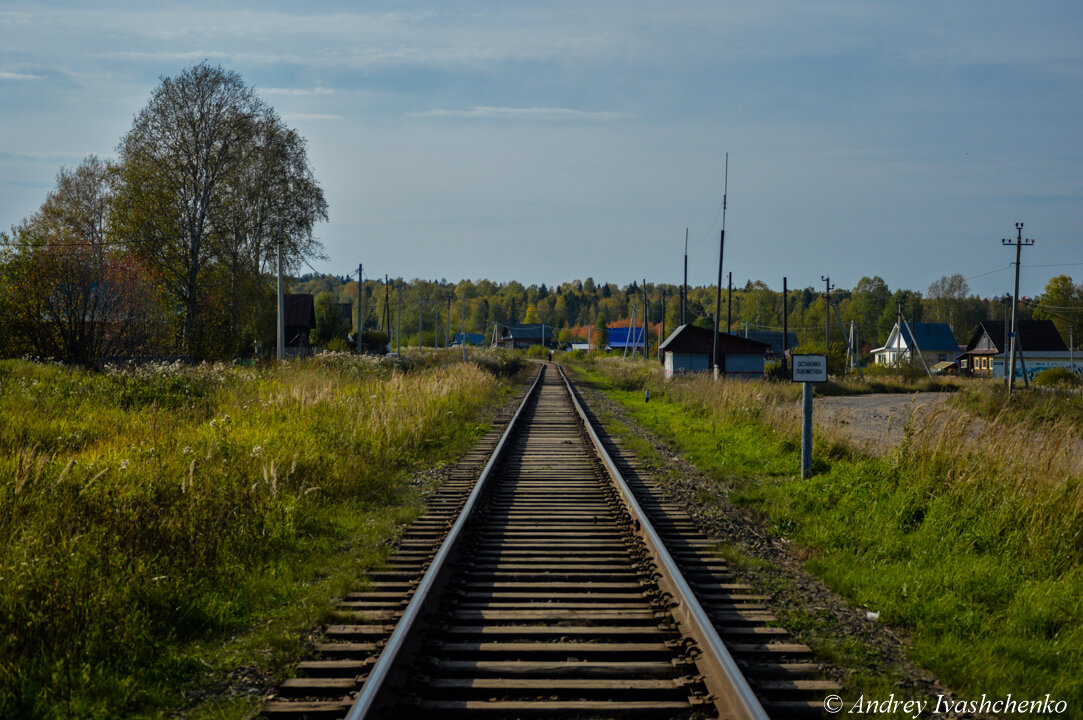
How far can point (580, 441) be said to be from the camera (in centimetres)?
1530

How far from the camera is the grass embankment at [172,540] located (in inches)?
178

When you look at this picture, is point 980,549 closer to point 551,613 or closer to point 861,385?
point 551,613

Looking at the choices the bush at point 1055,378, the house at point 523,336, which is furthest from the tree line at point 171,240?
the house at point 523,336

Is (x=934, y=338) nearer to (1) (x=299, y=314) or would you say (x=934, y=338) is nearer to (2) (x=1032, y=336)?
(2) (x=1032, y=336)

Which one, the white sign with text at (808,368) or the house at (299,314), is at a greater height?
the house at (299,314)

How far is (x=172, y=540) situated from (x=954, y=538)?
→ 22.0 ft

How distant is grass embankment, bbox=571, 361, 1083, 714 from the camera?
16.1ft

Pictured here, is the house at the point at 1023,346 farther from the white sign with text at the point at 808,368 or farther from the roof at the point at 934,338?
the white sign with text at the point at 808,368

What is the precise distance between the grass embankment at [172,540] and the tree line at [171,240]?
8280 millimetres

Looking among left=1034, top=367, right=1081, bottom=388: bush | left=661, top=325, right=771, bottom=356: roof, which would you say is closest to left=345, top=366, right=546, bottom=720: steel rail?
left=661, top=325, right=771, bottom=356: roof

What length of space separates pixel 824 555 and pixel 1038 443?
3.76 meters

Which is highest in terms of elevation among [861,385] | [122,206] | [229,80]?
[229,80]

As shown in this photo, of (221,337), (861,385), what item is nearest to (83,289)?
(221,337)

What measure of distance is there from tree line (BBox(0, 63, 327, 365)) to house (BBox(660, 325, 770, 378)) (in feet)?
69.8
